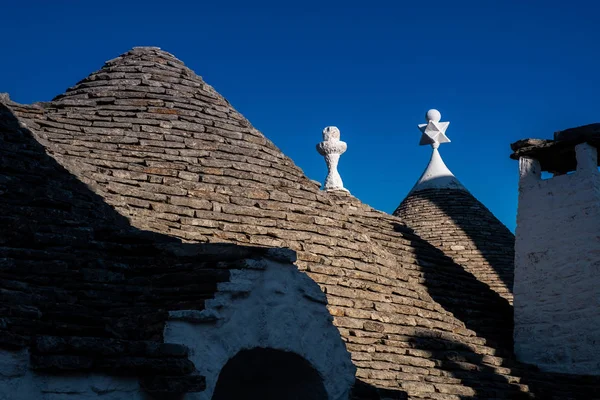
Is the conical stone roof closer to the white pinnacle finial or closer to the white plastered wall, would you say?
the white pinnacle finial

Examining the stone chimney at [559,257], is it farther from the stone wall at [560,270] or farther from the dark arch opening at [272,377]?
the dark arch opening at [272,377]

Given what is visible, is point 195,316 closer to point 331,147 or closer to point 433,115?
point 331,147

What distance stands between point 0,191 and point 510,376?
6.53m

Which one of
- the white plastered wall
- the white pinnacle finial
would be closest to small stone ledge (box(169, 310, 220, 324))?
the white plastered wall

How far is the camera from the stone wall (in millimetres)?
10891

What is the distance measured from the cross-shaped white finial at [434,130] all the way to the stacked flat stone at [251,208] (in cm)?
621

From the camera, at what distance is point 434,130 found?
17.5 meters

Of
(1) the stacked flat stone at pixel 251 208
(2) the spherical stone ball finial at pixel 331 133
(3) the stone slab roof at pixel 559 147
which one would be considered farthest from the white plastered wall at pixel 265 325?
(2) the spherical stone ball finial at pixel 331 133

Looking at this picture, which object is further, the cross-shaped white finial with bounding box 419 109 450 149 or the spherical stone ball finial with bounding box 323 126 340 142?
the cross-shaped white finial with bounding box 419 109 450 149

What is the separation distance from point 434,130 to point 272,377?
11.6m

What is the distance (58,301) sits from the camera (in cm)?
538

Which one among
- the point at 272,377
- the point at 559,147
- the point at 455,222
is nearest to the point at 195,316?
the point at 272,377

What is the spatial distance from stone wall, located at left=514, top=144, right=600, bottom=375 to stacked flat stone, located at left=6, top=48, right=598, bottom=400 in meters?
0.39

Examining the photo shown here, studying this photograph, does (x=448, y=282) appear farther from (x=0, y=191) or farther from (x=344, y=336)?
(x=0, y=191)
